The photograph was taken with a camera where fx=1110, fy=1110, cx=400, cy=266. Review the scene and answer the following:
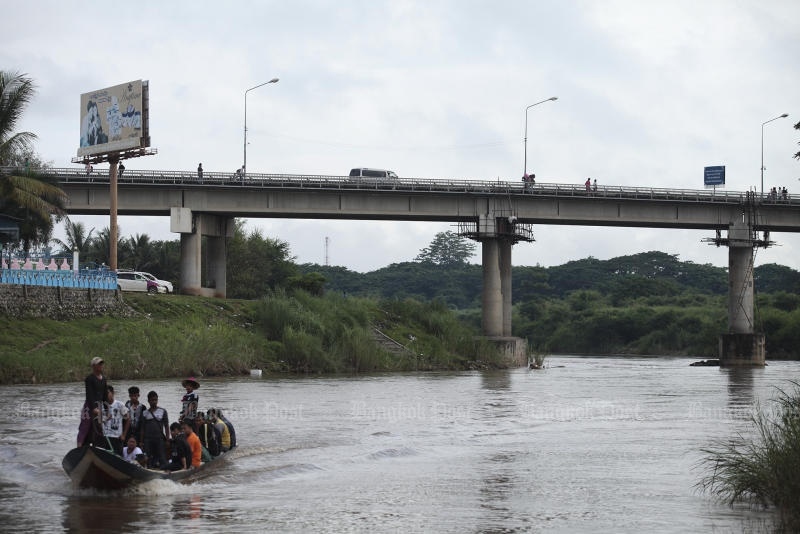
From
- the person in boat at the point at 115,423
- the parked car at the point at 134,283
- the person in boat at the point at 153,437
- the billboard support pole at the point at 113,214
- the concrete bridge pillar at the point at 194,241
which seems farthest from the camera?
the concrete bridge pillar at the point at 194,241

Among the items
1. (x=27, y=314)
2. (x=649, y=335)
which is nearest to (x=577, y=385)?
(x=27, y=314)

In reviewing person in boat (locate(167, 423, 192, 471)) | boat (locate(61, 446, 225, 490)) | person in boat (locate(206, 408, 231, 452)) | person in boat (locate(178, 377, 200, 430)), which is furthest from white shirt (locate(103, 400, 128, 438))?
person in boat (locate(206, 408, 231, 452))

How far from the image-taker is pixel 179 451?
884 inches

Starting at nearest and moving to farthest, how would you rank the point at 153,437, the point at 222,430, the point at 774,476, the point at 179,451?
the point at 774,476, the point at 153,437, the point at 179,451, the point at 222,430

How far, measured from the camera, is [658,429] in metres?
32.6

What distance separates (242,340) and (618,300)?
9581 cm

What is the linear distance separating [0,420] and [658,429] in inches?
744

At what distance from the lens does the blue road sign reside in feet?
277

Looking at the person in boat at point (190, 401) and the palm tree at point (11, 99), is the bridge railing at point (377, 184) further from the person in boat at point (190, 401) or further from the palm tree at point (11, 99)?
the person in boat at point (190, 401)

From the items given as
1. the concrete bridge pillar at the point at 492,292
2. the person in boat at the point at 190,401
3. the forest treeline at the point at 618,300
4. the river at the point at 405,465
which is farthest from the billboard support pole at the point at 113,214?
the person in boat at the point at 190,401

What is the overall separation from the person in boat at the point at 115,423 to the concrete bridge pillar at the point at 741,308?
220ft

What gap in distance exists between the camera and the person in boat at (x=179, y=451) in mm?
22297

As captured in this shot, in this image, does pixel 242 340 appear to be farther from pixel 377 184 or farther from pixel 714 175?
pixel 714 175

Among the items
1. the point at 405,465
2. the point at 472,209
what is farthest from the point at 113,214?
the point at 405,465
